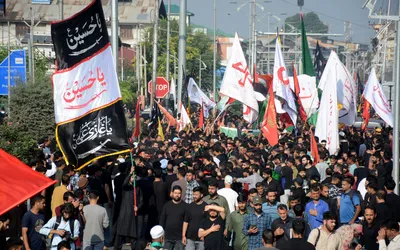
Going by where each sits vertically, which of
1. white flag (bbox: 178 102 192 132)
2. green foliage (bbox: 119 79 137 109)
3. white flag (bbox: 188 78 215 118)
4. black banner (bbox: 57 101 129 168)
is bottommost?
green foliage (bbox: 119 79 137 109)

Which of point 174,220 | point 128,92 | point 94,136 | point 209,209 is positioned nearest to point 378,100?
point 174,220

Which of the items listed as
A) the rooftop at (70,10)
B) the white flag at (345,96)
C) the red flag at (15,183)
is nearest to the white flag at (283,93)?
the white flag at (345,96)

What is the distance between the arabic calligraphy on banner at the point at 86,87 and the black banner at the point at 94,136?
0.12m

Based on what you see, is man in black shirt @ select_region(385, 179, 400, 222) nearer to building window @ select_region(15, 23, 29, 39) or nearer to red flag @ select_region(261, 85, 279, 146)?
red flag @ select_region(261, 85, 279, 146)

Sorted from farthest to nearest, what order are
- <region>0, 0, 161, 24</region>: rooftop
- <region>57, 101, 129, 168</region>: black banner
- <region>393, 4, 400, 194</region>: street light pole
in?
<region>0, 0, 161, 24</region>: rooftop → <region>393, 4, 400, 194</region>: street light pole → <region>57, 101, 129, 168</region>: black banner

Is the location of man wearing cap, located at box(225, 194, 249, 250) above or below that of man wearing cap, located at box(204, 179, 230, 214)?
below

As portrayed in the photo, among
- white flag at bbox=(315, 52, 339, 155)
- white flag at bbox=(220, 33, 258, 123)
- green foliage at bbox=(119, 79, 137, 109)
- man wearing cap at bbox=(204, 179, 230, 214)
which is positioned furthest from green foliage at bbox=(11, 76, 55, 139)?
green foliage at bbox=(119, 79, 137, 109)

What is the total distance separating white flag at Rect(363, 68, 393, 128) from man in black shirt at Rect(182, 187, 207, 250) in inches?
511

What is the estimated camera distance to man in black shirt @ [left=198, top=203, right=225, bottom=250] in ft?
41.8

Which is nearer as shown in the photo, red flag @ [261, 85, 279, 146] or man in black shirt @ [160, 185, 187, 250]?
man in black shirt @ [160, 185, 187, 250]

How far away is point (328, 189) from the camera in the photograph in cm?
1462

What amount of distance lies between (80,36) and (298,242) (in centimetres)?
411

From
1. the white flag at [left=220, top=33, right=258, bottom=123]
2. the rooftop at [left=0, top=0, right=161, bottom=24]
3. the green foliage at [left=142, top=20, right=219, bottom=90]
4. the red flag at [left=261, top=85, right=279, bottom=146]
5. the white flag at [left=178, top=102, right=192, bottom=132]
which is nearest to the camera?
the red flag at [left=261, top=85, right=279, bottom=146]

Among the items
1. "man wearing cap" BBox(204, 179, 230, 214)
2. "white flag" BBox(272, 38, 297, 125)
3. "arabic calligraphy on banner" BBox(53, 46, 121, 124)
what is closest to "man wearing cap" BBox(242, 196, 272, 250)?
"man wearing cap" BBox(204, 179, 230, 214)
